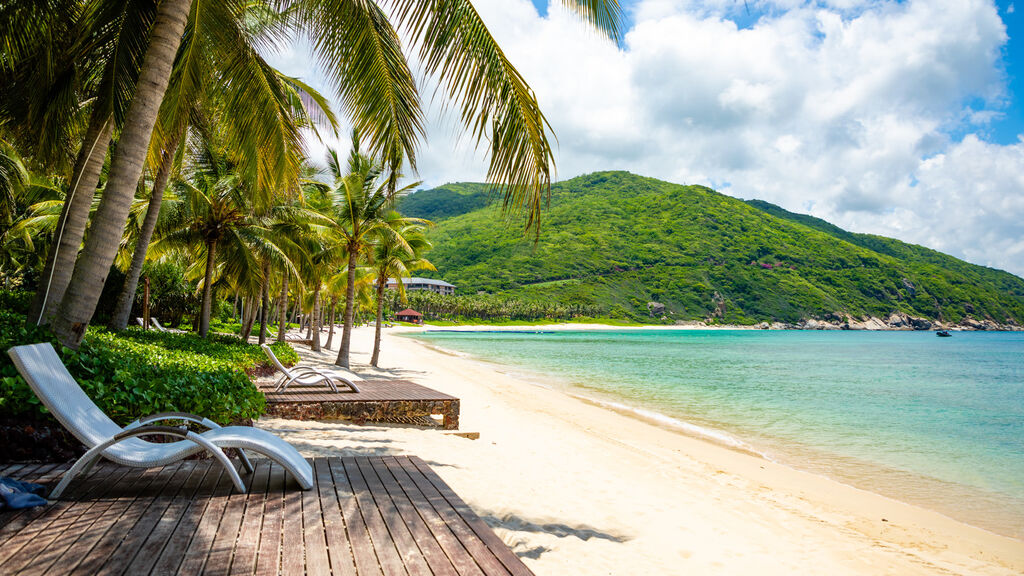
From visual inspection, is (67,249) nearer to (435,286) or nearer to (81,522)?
(81,522)

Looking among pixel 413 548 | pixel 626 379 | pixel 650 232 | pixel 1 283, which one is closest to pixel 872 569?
pixel 413 548

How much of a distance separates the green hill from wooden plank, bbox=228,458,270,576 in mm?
91872

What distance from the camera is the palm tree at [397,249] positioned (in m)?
17.5

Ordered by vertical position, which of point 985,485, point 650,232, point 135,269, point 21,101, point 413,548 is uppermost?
point 650,232

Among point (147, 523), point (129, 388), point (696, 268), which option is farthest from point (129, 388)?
point (696, 268)

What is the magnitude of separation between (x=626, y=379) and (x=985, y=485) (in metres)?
13.1

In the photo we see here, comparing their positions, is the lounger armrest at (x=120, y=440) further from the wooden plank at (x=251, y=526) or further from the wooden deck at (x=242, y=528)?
the wooden plank at (x=251, y=526)

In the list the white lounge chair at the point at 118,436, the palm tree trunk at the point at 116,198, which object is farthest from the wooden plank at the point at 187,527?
the palm tree trunk at the point at 116,198

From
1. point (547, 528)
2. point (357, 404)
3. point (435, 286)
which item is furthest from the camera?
point (435, 286)

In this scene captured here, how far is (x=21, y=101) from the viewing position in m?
7.41

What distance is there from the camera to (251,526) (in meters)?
2.51

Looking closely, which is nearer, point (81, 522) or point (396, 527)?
point (81, 522)

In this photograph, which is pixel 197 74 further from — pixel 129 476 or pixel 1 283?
pixel 1 283

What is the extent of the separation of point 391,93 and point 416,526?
13.8ft
